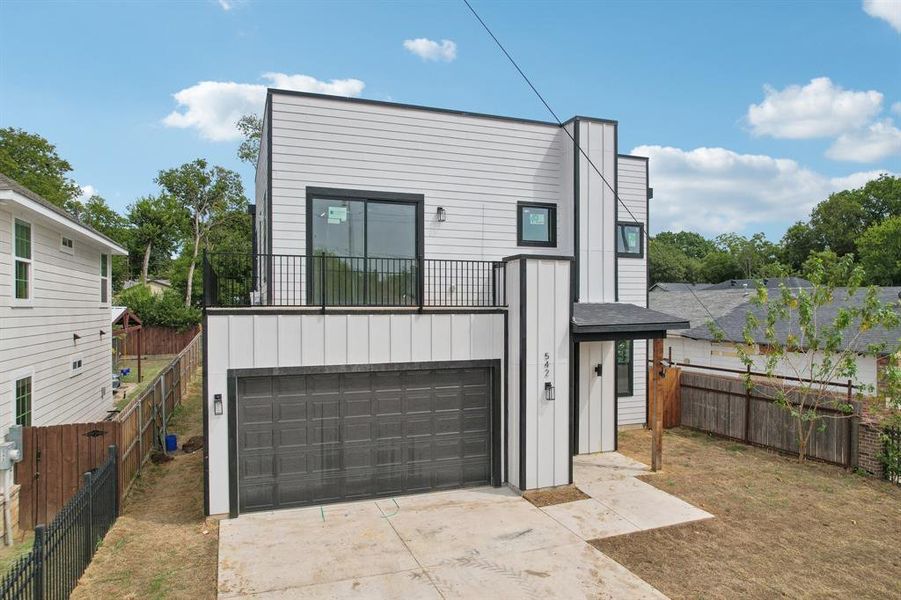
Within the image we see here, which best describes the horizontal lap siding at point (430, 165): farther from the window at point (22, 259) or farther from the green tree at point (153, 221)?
the green tree at point (153, 221)

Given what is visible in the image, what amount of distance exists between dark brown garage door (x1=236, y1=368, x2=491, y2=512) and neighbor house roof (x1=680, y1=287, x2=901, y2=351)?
985cm

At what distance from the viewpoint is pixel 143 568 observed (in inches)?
232

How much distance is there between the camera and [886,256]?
4022cm

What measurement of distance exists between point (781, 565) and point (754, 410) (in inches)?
226

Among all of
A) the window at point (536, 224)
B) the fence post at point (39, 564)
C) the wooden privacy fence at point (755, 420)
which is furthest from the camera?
the window at point (536, 224)

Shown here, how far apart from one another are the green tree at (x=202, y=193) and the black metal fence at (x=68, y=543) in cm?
3574

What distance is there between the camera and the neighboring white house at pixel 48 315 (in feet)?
26.3

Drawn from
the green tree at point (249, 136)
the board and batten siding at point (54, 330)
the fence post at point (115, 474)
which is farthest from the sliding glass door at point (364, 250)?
the green tree at point (249, 136)

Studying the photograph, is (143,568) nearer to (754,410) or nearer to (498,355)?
(498,355)

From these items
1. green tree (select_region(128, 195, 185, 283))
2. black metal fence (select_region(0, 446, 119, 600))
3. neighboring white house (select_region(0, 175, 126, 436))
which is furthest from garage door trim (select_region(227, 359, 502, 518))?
green tree (select_region(128, 195, 185, 283))

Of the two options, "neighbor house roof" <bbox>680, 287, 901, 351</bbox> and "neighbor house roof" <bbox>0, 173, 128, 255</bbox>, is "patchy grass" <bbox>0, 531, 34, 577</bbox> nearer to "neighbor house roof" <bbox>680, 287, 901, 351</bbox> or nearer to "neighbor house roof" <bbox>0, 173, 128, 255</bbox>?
"neighbor house roof" <bbox>0, 173, 128, 255</bbox>

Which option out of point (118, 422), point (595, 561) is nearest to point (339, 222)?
point (118, 422)

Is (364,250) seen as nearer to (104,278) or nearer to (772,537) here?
(772,537)

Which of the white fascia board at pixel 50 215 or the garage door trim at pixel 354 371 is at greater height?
the white fascia board at pixel 50 215
